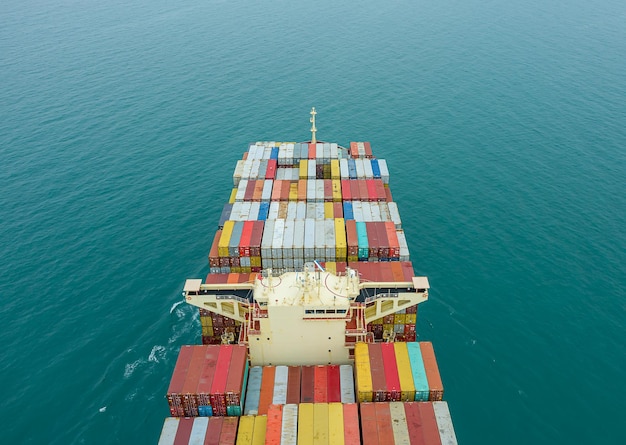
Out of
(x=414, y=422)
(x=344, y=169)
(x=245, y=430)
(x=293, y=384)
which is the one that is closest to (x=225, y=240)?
(x=293, y=384)

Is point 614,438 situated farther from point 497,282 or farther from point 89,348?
point 89,348

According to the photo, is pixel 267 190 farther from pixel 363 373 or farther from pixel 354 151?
pixel 363 373

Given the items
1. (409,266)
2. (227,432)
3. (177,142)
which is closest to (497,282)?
(409,266)

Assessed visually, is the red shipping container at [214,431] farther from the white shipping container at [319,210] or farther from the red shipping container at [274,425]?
the white shipping container at [319,210]

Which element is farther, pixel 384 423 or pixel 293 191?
pixel 293 191

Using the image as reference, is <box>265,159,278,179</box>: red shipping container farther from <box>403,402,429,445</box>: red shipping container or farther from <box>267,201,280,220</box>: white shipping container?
<box>403,402,429,445</box>: red shipping container

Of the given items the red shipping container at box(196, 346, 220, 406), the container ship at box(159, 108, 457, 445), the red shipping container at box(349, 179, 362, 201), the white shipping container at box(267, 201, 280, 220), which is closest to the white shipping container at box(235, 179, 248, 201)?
the container ship at box(159, 108, 457, 445)
